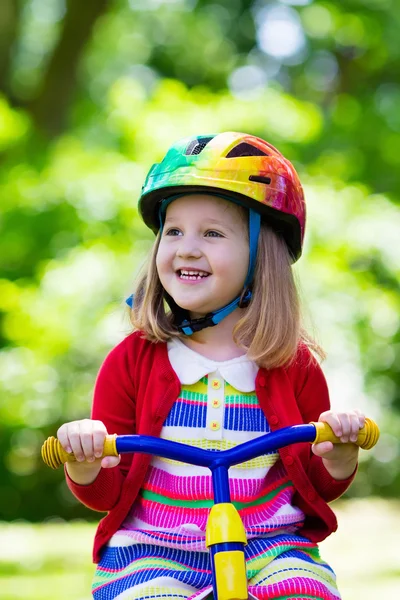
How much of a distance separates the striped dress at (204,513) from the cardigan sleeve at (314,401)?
0.33 feet

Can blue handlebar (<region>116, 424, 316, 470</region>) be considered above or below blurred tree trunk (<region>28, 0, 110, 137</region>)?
below

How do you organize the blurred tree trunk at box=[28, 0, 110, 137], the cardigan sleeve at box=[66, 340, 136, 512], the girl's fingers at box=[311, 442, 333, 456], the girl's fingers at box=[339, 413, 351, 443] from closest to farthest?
the girl's fingers at box=[339, 413, 351, 443] → the girl's fingers at box=[311, 442, 333, 456] → the cardigan sleeve at box=[66, 340, 136, 512] → the blurred tree trunk at box=[28, 0, 110, 137]

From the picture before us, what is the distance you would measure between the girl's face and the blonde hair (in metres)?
0.11

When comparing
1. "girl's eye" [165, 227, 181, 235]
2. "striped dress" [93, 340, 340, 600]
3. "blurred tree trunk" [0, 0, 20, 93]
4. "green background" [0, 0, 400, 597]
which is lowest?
"striped dress" [93, 340, 340, 600]

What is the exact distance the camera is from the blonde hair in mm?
3154

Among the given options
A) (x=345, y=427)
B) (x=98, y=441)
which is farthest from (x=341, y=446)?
(x=98, y=441)

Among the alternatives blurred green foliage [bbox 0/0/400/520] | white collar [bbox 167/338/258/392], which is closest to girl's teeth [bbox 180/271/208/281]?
white collar [bbox 167/338/258/392]

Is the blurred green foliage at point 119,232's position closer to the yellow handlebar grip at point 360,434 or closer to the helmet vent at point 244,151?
the helmet vent at point 244,151

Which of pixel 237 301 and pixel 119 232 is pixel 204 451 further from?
pixel 119 232

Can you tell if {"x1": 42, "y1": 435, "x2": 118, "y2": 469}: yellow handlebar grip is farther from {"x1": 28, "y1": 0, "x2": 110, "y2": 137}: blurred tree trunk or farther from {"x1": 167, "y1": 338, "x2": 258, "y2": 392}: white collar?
{"x1": 28, "y1": 0, "x2": 110, "y2": 137}: blurred tree trunk

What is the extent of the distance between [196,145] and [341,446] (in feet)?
3.58

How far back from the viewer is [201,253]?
10.1 ft

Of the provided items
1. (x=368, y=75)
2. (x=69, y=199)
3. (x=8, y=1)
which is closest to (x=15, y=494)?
(x=69, y=199)

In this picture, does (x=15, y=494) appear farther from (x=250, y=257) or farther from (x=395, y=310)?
(x=250, y=257)
